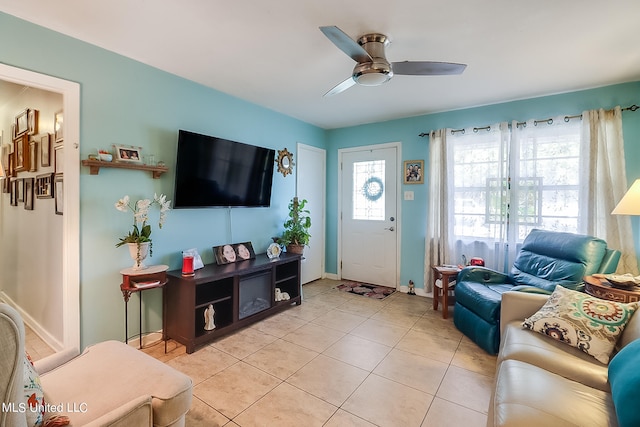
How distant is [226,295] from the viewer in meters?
2.80

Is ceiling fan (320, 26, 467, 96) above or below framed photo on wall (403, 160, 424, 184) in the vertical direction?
above

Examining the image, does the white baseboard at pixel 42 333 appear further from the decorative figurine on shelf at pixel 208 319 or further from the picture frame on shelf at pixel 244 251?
the picture frame on shelf at pixel 244 251

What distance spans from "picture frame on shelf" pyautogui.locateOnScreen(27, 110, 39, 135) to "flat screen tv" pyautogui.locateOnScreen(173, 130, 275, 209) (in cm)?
131

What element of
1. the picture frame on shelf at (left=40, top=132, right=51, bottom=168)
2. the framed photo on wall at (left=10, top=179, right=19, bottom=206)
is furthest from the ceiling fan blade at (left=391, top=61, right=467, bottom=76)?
the framed photo on wall at (left=10, top=179, right=19, bottom=206)

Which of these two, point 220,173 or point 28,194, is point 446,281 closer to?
point 220,173

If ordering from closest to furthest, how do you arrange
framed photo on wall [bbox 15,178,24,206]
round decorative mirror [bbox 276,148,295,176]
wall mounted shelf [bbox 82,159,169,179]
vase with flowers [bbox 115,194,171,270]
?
wall mounted shelf [bbox 82,159,169,179] < vase with flowers [bbox 115,194,171,270] < framed photo on wall [bbox 15,178,24,206] < round decorative mirror [bbox 276,148,295,176]

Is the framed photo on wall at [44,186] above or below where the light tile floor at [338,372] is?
above

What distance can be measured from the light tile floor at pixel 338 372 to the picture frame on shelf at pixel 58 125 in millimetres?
1743

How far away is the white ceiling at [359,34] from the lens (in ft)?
5.75

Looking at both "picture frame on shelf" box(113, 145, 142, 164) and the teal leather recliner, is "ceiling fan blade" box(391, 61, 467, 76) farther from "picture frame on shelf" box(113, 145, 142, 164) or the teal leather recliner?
"picture frame on shelf" box(113, 145, 142, 164)

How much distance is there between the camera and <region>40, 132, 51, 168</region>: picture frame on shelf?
245cm

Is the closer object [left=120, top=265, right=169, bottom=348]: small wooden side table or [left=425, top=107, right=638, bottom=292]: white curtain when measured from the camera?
[left=120, top=265, right=169, bottom=348]: small wooden side table

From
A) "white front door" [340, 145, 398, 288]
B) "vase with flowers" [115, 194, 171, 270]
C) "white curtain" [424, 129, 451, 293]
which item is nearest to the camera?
"vase with flowers" [115, 194, 171, 270]

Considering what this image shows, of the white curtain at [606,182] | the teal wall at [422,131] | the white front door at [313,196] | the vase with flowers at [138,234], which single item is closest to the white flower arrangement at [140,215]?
the vase with flowers at [138,234]
